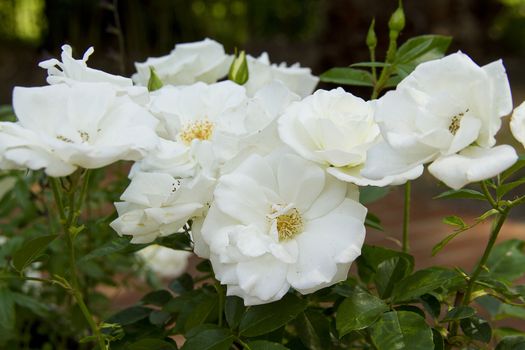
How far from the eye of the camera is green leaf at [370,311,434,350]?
1.74 feet

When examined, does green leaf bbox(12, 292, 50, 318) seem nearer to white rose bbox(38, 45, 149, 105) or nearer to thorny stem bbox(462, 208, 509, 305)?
white rose bbox(38, 45, 149, 105)

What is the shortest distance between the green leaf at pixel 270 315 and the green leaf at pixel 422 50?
261 mm

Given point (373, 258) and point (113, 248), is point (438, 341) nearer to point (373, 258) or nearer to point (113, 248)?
point (373, 258)

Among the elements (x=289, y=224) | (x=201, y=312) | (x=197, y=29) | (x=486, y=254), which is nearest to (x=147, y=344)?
(x=201, y=312)

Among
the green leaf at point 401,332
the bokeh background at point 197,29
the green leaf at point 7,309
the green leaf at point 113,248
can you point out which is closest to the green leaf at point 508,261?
the green leaf at point 401,332

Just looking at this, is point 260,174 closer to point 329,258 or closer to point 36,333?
point 329,258

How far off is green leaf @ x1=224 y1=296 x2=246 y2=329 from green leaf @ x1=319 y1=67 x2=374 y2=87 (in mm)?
248

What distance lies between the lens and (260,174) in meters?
0.56

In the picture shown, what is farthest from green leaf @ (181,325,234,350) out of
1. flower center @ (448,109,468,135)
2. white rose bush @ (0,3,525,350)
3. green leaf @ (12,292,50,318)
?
green leaf @ (12,292,50,318)

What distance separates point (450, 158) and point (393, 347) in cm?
13

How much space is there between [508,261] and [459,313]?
259 millimetres

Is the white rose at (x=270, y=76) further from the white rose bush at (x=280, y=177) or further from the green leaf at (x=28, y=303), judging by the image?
the green leaf at (x=28, y=303)

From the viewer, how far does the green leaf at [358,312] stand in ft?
1.82

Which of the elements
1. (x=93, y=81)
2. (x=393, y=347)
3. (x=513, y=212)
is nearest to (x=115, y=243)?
(x=93, y=81)
